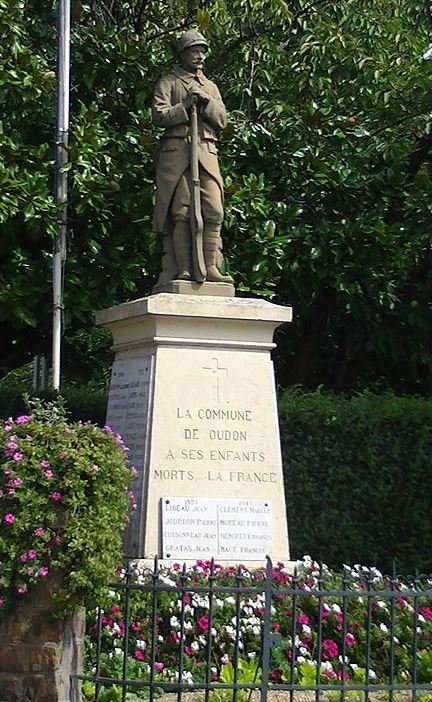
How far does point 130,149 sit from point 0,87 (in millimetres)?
1431

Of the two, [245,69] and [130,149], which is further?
[245,69]

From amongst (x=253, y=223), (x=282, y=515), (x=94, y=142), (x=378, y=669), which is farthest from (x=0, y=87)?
(x=378, y=669)

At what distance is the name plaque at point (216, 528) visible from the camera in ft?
27.2

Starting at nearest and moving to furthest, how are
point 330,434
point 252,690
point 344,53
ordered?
point 252,690 < point 330,434 < point 344,53

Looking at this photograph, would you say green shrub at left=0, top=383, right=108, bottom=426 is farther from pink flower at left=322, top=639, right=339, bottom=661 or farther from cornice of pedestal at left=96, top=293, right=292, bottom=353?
pink flower at left=322, top=639, right=339, bottom=661

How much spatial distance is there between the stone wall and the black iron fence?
0.12 m

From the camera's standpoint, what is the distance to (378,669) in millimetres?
7387

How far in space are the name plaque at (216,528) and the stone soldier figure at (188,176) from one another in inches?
63.5

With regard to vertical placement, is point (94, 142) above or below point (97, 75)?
below

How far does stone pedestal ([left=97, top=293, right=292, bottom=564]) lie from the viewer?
27.4ft

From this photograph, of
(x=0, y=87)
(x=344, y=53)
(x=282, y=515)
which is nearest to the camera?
(x=282, y=515)

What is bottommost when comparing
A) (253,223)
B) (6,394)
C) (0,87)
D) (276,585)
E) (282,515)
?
(276,585)

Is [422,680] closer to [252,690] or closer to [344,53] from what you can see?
[252,690]

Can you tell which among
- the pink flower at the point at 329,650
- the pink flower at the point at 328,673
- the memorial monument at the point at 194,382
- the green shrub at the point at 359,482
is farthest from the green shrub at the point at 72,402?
the pink flower at the point at 328,673
